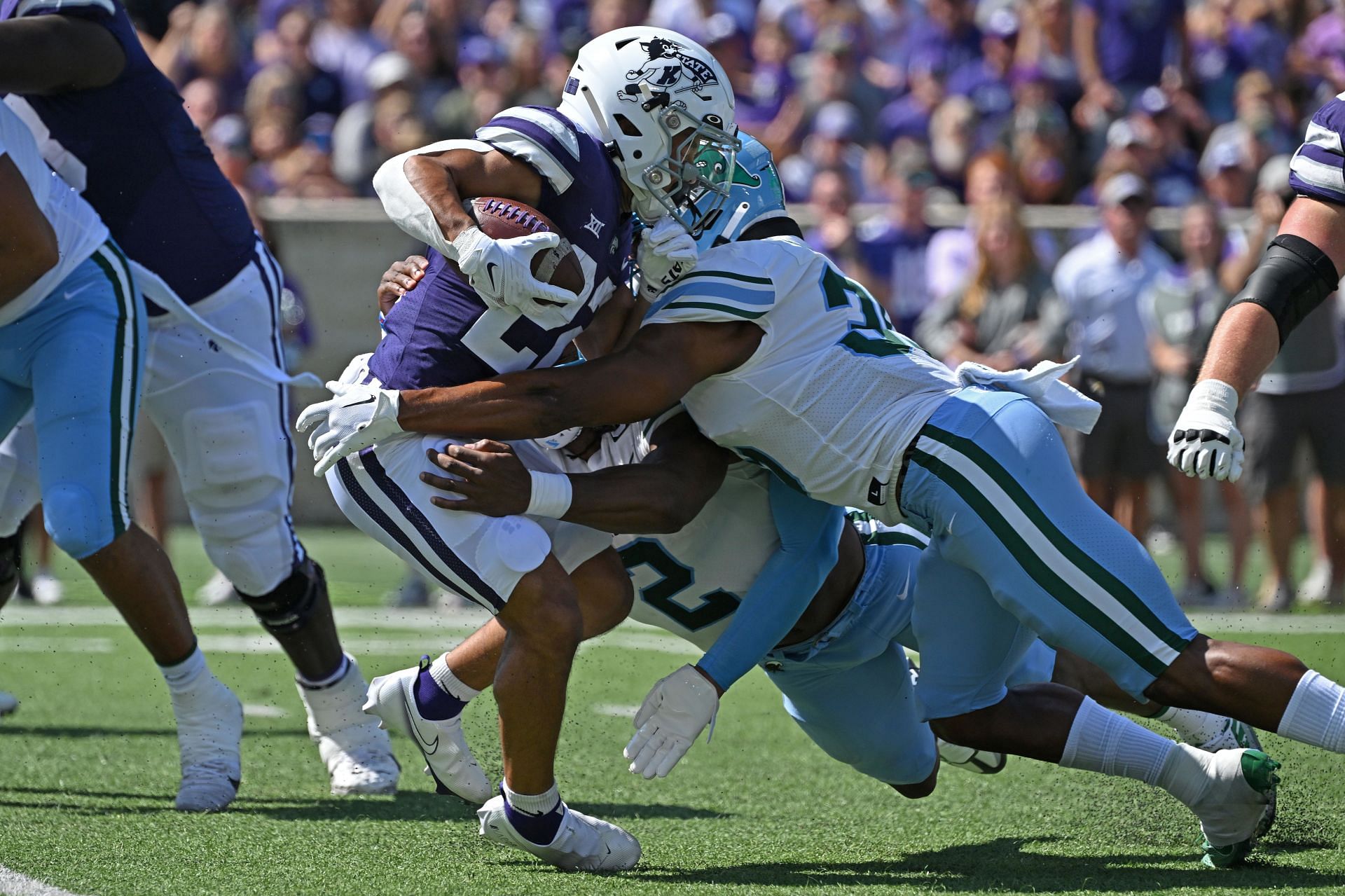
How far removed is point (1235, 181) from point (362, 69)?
573cm

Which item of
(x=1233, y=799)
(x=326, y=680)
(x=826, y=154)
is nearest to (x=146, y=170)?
(x=326, y=680)

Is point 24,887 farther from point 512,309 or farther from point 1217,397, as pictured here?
point 1217,397

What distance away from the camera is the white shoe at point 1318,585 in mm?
7742

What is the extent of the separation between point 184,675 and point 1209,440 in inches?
98.3

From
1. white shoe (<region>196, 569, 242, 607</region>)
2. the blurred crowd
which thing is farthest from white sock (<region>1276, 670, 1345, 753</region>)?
white shoe (<region>196, 569, 242, 607</region>)

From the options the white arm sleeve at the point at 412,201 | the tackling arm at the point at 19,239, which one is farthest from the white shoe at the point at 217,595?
the white arm sleeve at the point at 412,201

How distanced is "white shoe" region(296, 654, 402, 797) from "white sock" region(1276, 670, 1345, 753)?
2.29m

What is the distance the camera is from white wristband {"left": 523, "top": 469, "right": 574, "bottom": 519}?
344 cm

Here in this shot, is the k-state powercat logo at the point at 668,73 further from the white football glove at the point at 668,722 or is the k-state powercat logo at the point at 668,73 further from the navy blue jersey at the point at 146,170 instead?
the navy blue jersey at the point at 146,170

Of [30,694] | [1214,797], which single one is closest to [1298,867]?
[1214,797]

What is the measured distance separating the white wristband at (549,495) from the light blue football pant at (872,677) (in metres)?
0.70

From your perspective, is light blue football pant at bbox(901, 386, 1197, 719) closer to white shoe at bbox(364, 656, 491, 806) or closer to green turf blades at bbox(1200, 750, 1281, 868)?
green turf blades at bbox(1200, 750, 1281, 868)

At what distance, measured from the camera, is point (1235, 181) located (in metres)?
9.10

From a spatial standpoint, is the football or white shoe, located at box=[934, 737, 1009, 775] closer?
the football
